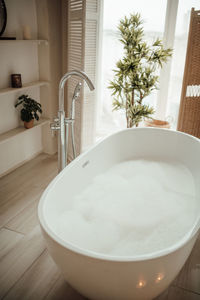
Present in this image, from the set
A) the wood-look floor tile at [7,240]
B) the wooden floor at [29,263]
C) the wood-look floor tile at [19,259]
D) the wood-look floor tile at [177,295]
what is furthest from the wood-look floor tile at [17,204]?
the wood-look floor tile at [177,295]

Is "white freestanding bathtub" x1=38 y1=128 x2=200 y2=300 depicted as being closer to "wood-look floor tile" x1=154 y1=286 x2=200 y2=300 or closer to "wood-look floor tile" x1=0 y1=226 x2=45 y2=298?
"wood-look floor tile" x1=154 y1=286 x2=200 y2=300

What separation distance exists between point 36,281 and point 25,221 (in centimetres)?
65

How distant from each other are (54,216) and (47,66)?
2026 mm

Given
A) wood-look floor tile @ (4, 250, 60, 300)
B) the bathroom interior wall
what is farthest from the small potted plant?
wood-look floor tile @ (4, 250, 60, 300)

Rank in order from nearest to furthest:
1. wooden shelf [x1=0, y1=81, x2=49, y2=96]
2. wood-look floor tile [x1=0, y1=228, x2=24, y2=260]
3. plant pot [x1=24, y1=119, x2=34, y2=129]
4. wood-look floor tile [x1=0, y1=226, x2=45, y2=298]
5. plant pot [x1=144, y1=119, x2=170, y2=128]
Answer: wood-look floor tile [x1=0, y1=226, x2=45, y2=298], wood-look floor tile [x1=0, y1=228, x2=24, y2=260], wooden shelf [x1=0, y1=81, x2=49, y2=96], plant pot [x1=24, y1=119, x2=34, y2=129], plant pot [x1=144, y1=119, x2=170, y2=128]

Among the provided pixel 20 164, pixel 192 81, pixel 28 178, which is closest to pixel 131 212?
pixel 28 178

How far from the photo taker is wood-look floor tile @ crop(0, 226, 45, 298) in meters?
1.72

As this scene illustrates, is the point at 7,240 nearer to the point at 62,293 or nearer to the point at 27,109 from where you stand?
the point at 62,293

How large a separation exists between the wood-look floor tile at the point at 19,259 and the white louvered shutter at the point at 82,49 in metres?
1.41

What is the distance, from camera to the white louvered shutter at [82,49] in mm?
2893

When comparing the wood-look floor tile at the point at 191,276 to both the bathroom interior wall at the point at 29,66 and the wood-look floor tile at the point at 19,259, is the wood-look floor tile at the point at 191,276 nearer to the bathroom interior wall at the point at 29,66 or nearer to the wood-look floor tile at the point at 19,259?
the wood-look floor tile at the point at 19,259

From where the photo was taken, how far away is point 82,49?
291 centimetres

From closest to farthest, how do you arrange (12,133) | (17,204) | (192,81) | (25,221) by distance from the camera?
(25,221)
(17,204)
(12,133)
(192,81)

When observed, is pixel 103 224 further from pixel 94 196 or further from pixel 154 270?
pixel 154 270
